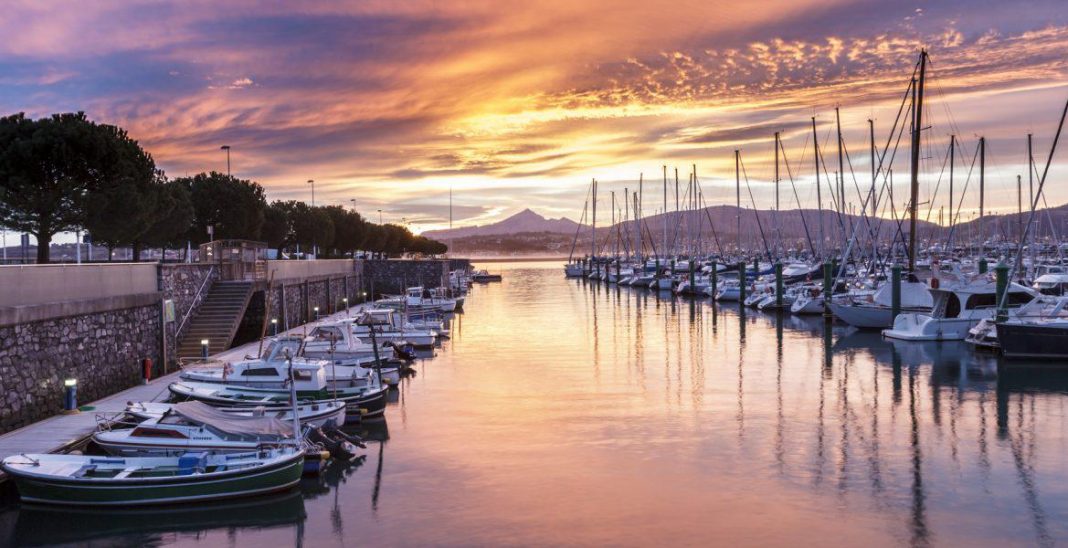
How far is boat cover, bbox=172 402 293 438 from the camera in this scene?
2116cm

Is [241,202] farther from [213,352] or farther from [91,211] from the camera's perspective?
[213,352]

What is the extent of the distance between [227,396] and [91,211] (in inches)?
854

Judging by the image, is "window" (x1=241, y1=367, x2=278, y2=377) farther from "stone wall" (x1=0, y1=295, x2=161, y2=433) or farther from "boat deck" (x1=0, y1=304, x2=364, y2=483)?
"stone wall" (x1=0, y1=295, x2=161, y2=433)

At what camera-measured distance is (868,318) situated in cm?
5450

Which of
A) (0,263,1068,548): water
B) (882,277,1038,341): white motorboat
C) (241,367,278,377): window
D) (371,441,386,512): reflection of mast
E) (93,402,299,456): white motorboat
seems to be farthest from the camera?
(882,277,1038,341): white motorboat

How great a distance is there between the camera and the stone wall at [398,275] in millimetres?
96938

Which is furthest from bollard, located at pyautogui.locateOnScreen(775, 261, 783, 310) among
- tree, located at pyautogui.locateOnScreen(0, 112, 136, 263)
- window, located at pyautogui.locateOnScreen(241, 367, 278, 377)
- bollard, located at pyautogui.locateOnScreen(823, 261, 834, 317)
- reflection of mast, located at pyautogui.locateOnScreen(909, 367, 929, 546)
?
window, located at pyautogui.locateOnScreen(241, 367, 278, 377)

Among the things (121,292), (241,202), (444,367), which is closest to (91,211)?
(121,292)

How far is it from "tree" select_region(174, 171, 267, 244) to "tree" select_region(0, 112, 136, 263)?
2461 cm

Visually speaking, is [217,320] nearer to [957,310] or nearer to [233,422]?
[233,422]

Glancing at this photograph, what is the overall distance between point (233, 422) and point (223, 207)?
2038 inches

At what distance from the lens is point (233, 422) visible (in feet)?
70.7

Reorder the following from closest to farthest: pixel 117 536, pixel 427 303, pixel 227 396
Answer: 1. pixel 117 536
2. pixel 227 396
3. pixel 427 303

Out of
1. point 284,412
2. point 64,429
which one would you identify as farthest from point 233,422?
point 64,429
